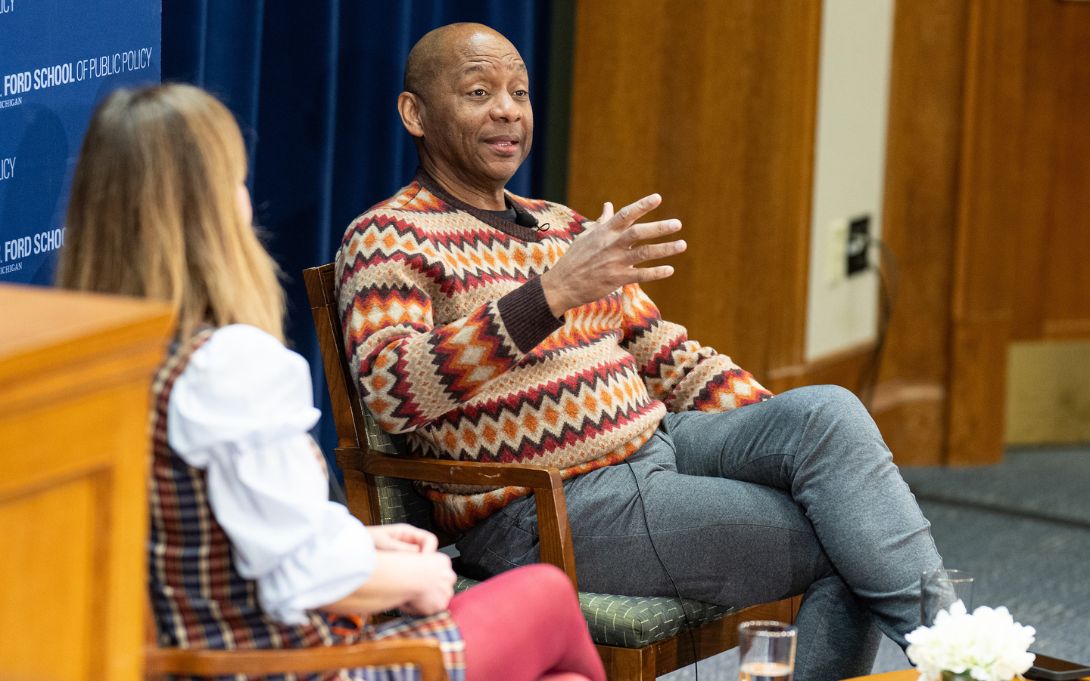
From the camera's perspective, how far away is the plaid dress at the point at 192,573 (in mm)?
1332

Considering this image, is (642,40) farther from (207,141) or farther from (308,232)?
(207,141)

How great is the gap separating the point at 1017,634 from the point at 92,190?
41.9 inches

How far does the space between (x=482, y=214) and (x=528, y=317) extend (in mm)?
345

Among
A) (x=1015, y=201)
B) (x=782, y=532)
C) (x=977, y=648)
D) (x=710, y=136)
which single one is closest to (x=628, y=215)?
(x=782, y=532)

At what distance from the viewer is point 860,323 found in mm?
4117

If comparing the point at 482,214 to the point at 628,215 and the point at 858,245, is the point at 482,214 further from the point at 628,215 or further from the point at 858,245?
the point at 858,245

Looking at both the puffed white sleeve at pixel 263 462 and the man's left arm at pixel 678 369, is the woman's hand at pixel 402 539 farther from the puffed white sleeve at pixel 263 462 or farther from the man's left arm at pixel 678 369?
the man's left arm at pixel 678 369

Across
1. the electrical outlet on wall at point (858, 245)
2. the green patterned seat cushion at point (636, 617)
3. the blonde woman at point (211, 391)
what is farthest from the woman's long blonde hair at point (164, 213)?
the electrical outlet on wall at point (858, 245)

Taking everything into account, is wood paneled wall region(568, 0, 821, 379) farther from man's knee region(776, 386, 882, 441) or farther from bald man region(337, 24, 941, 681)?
man's knee region(776, 386, 882, 441)

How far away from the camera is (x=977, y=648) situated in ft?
Answer: 5.22

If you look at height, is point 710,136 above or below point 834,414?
above

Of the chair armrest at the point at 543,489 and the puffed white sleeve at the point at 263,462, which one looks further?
the chair armrest at the point at 543,489

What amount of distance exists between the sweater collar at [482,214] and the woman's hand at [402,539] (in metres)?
0.71

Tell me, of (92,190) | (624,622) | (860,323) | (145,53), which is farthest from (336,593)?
(860,323)
